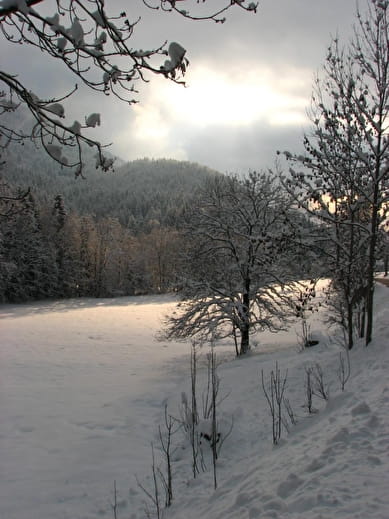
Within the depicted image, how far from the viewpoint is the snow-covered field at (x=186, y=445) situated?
2.88 m

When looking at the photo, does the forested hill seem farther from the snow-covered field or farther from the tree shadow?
the snow-covered field

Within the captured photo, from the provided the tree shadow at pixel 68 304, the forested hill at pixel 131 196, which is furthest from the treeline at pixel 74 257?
the forested hill at pixel 131 196

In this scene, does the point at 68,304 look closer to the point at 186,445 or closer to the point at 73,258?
the point at 73,258

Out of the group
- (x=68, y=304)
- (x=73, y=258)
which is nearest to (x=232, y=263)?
(x=68, y=304)

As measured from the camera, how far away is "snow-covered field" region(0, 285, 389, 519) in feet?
9.43

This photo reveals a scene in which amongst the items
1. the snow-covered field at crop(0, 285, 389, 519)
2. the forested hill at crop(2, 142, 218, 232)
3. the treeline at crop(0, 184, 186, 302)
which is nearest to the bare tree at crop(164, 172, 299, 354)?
the snow-covered field at crop(0, 285, 389, 519)

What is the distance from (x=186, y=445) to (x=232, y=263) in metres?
9.26

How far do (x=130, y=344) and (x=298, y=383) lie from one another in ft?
43.9

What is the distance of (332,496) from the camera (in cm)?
258

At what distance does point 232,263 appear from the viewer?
14.3m

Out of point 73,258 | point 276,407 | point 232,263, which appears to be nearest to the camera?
point 276,407

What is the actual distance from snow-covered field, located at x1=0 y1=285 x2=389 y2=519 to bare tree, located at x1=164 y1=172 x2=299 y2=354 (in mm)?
2258

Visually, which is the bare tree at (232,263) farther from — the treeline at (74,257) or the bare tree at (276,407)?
the treeline at (74,257)

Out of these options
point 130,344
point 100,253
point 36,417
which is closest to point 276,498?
point 36,417
